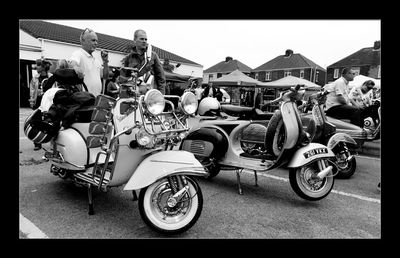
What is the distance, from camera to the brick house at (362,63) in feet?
136

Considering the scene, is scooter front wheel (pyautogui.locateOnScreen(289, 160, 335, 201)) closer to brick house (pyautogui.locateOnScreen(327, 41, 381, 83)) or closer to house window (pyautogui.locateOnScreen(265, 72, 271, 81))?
brick house (pyautogui.locateOnScreen(327, 41, 381, 83))

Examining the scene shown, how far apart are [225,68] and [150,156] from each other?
58.0m

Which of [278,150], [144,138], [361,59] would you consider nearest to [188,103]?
[144,138]

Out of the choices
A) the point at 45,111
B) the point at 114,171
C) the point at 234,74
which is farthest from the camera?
the point at 234,74

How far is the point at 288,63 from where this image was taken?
51.3 metres

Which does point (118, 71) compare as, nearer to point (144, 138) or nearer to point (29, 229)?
point (144, 138)

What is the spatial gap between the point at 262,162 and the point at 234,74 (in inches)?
583

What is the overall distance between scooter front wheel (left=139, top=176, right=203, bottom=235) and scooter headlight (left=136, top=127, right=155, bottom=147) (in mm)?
344
